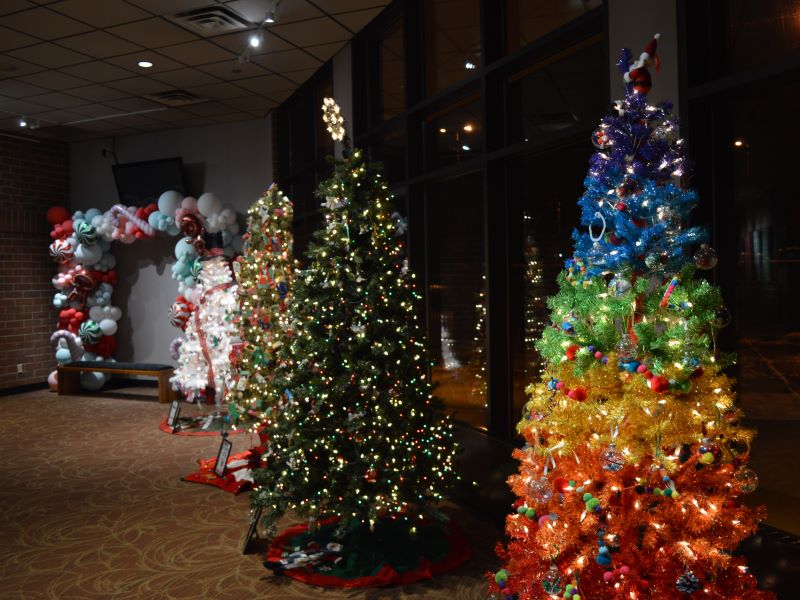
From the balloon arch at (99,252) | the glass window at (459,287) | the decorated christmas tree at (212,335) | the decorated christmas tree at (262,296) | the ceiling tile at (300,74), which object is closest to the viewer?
the decorated christmas tree at (262,296)

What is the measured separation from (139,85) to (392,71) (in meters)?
3.38

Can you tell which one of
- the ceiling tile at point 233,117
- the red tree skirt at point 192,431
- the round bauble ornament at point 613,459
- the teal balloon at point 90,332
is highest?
the ceiling tile at point 233,117

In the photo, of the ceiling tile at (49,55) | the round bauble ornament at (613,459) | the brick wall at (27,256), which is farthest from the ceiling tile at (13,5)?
the round bauble ornament at (613,459)

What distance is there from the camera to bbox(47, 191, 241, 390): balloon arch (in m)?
8.48

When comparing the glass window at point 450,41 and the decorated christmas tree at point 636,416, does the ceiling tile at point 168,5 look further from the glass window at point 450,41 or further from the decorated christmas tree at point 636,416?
the decorated christmas tree at point 636,416

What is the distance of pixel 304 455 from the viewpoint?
139 inches

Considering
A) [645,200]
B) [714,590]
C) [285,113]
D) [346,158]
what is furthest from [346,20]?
[714,590]

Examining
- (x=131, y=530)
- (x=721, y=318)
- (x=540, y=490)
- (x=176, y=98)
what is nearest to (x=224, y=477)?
(x=131, y=530)

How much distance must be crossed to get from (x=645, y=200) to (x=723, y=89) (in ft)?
2.59

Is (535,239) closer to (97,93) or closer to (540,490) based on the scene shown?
(540,490)

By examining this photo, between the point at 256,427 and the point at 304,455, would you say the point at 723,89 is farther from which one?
the point at 256,427

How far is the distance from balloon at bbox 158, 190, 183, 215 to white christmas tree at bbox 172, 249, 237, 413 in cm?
216

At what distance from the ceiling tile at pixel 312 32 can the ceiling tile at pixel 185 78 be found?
1483 millimetres

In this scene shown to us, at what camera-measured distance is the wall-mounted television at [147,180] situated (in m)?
9.23
